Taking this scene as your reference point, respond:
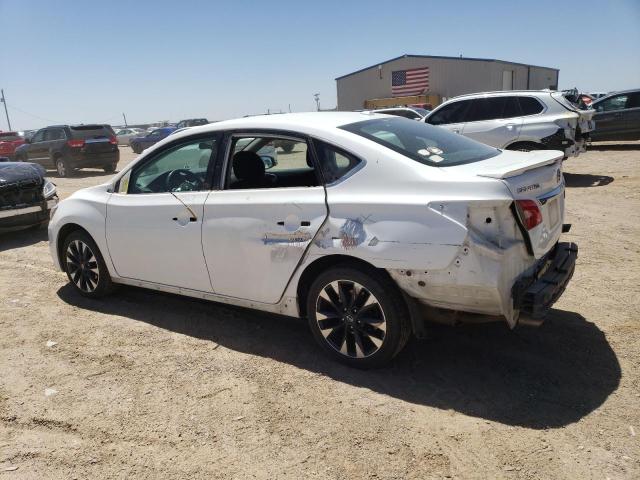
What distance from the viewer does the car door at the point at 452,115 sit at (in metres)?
11.1

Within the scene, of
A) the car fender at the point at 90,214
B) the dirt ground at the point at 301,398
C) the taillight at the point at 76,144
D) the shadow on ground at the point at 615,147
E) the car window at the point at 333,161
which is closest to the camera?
the dirt ground at the point at 301,398

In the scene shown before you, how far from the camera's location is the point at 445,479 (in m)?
2.50

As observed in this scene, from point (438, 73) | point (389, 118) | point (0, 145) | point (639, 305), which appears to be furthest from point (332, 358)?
point (438, 73)

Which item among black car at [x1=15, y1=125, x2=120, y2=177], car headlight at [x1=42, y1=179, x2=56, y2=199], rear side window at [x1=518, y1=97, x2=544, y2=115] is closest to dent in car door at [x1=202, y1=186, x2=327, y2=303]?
car headlight at [x1=42, y1=179, x2=56, y2=199]

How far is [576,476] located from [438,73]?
135ft

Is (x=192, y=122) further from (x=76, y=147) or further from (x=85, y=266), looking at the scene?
(x=85, y=266)

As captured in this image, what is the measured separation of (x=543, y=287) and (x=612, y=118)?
14.7 metres

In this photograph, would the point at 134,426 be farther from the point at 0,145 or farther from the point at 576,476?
the point at 0,145

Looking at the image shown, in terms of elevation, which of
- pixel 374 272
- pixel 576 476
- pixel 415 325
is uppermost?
pixel 374 272

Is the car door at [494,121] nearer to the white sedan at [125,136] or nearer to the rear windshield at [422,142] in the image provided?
the rear windshield at [422,142]

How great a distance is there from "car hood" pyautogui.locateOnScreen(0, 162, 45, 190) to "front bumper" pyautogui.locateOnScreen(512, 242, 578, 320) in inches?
299

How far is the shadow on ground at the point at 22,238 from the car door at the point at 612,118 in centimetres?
1454

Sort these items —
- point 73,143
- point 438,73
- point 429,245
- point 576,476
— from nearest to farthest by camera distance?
1. point 576,476
2. point 429,245
3. point 73,143
4. point 438,73

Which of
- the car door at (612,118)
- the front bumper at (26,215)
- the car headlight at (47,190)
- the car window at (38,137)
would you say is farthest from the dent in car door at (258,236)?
the car window at (38,137)
